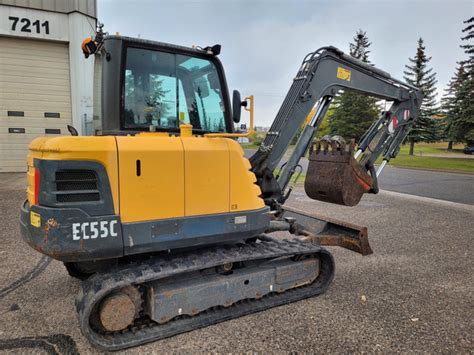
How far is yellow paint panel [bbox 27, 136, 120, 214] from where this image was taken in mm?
2811

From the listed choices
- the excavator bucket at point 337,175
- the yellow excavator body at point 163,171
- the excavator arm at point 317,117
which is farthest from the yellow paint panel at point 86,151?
the excavator bucket at point 337,175

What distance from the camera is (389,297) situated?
404cm

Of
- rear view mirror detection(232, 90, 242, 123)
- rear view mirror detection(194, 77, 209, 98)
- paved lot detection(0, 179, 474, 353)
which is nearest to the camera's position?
paved lot detection(0, 179, 474, 353)

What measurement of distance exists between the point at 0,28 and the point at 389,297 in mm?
14215

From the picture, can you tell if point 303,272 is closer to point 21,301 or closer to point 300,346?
point 300,346

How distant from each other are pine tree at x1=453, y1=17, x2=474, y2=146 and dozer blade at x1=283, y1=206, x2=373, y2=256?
25.0 meters

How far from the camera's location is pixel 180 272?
325cm

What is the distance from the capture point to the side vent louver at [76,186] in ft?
9.36

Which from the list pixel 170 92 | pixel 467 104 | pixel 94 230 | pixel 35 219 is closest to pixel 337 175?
pixel 170 92

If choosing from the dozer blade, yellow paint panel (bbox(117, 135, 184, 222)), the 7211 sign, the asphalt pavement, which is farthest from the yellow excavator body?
the 7211 sign

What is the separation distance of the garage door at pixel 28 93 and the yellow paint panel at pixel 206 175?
39.4 ft

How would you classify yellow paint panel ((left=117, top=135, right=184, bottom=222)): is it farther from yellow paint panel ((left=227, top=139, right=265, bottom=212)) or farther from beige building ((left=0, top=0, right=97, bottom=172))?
beige building ((left=0, top=0, right=97, bottom=172))

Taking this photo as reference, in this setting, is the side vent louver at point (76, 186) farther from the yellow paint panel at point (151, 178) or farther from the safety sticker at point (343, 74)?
the safety sticker at point (343, 74)

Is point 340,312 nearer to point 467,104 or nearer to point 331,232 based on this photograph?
point 331,232
